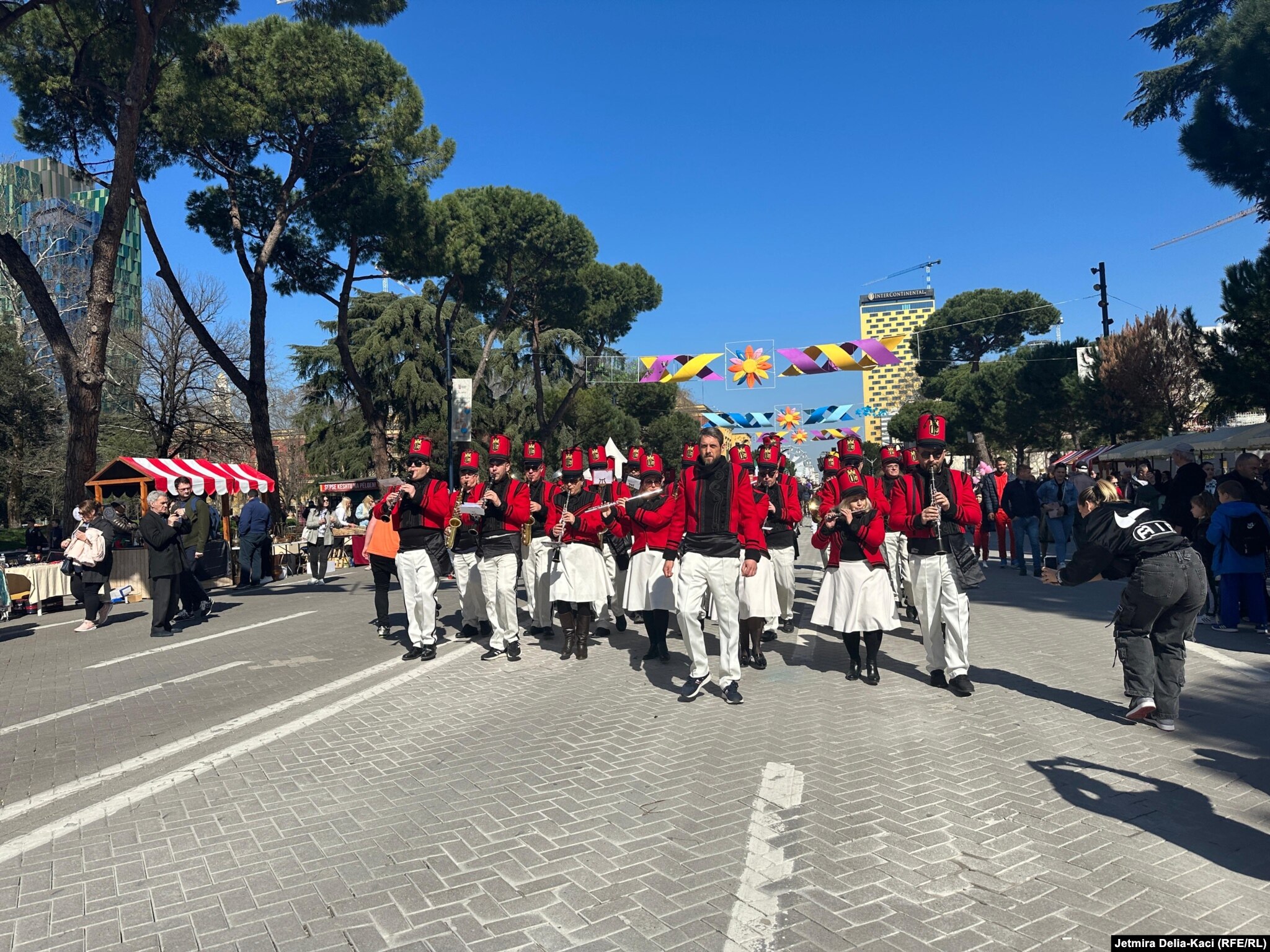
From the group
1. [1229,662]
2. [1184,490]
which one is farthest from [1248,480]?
[1229,662]

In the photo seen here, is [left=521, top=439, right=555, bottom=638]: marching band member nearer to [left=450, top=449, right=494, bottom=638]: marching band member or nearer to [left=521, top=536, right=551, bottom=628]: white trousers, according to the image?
[left=521, top=536, right=551, bottom=628]: white trousers

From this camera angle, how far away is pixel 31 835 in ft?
14.0

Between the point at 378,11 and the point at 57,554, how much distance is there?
13.4 metres

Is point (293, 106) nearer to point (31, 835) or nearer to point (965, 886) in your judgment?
point (31, 835)

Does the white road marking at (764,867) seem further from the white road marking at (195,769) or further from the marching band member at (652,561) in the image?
the white road marking at (195,769)

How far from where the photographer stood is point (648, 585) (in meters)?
8.03

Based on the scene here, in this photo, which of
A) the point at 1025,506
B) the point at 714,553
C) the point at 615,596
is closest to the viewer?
the point at 714,553

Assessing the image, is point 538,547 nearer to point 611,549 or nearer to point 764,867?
point 611,549

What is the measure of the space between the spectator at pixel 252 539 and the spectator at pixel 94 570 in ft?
15.1

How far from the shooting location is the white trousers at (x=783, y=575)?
959 cm

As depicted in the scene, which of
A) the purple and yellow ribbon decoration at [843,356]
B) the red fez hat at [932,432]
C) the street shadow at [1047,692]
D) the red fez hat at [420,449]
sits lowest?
the street shadow at [1047,692]

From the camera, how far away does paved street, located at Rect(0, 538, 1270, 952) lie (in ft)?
10.7

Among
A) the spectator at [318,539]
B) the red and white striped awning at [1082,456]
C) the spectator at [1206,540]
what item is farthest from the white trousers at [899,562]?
the red and white striped awning at [1082,456]

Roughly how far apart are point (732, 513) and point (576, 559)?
2131 millimetres
